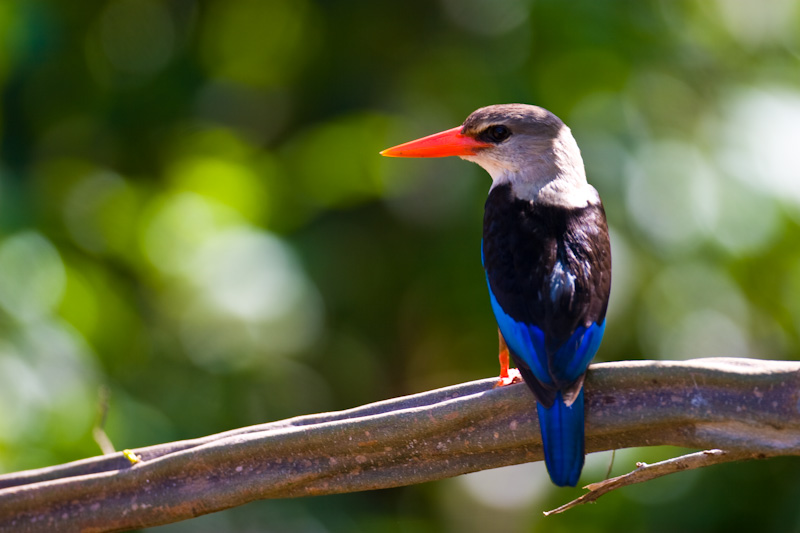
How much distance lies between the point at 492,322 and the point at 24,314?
1.92 m

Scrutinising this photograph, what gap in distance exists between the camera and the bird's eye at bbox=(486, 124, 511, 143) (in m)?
2.86

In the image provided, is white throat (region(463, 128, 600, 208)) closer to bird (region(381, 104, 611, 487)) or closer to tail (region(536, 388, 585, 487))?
bird (region(381, 104, 611, 487))

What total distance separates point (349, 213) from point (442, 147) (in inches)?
70.7

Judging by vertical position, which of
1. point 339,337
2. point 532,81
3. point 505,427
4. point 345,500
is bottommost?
point 345,500

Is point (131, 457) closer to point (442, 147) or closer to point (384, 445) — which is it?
point (384, 445)

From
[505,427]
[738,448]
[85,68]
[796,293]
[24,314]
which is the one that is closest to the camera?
[738,448]

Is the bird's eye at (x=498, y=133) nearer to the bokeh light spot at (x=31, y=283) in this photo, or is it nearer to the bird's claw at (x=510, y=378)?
the bird's claw at (x=510, y=378)

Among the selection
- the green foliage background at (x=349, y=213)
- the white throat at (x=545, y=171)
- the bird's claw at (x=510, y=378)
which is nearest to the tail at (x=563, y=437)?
the bird's claw at (x=510, y=378)

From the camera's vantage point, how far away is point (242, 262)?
3.77 metres

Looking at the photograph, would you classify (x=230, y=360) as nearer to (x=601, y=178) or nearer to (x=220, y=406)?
(x=220, y=406)

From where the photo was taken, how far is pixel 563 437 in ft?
5.85

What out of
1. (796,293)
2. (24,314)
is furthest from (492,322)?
(24,314)

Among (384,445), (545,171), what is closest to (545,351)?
(384,445)

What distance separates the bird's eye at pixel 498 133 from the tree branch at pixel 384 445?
44.3 inches
